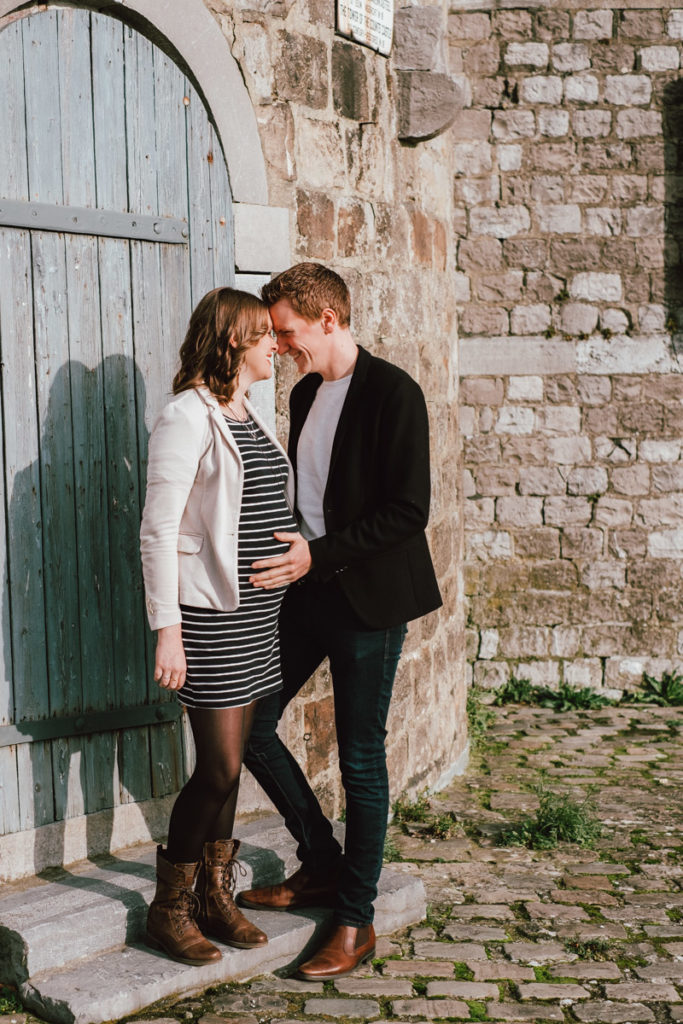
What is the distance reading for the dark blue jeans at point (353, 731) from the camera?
3402 millimetres

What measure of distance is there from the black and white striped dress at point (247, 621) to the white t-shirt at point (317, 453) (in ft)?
0.63

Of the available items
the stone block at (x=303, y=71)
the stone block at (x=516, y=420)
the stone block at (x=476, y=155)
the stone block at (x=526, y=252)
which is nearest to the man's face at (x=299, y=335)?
the stone block at (x=303, y=71)

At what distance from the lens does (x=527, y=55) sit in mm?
7258

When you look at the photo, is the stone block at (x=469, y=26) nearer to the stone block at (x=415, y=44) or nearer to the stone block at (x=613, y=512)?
the stone block at (x=415, y=44)

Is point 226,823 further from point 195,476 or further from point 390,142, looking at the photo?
point 390,142

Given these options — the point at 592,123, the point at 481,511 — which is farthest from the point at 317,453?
the point at 592,123

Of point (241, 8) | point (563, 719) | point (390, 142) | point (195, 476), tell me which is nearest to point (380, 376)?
point (195, 476)

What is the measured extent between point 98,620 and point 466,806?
87.2 inches

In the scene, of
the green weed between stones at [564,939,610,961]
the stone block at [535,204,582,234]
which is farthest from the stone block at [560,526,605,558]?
the green weed between stones at [564,939,610,961]

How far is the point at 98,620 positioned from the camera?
149 inches

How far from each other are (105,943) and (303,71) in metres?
2.99

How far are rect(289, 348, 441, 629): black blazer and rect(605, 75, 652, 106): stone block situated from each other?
4557 mm

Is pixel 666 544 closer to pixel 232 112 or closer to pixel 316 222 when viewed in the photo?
pixel 316 222

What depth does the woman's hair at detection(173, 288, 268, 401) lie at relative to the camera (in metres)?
3.19
